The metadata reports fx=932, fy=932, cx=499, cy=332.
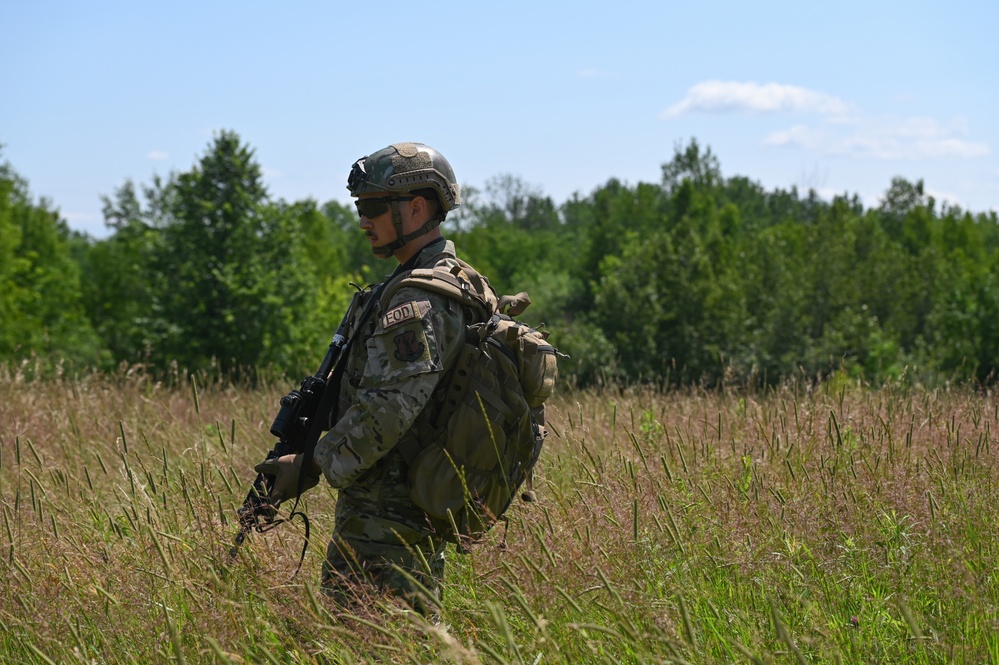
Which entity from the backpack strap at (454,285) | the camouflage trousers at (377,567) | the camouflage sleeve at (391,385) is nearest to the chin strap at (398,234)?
the backpack strap at (454,285)

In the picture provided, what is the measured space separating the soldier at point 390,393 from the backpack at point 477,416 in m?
0.05

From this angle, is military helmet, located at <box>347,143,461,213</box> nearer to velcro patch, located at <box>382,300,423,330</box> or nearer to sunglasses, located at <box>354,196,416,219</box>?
sunglasses, located at <box>354,196,416,219</box>

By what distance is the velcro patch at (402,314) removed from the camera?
3141 millimetres

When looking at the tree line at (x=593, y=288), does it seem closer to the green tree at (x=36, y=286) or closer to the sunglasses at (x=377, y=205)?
the green tree at (x=36, y=286)

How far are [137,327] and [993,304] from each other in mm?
30435

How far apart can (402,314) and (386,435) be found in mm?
413

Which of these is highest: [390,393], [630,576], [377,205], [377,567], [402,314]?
[377,205]

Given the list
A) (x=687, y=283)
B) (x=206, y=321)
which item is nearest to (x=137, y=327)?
(x=206, y=321)

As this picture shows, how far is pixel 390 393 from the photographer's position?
10.3 feet

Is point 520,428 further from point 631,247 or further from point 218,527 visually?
point 631,247

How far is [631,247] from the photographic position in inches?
1982

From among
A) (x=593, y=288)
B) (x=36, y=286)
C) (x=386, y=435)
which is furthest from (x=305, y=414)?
(x=36, y=286)

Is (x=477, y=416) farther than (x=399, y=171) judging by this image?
No

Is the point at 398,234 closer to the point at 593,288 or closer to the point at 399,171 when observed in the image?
the point at 399,171
